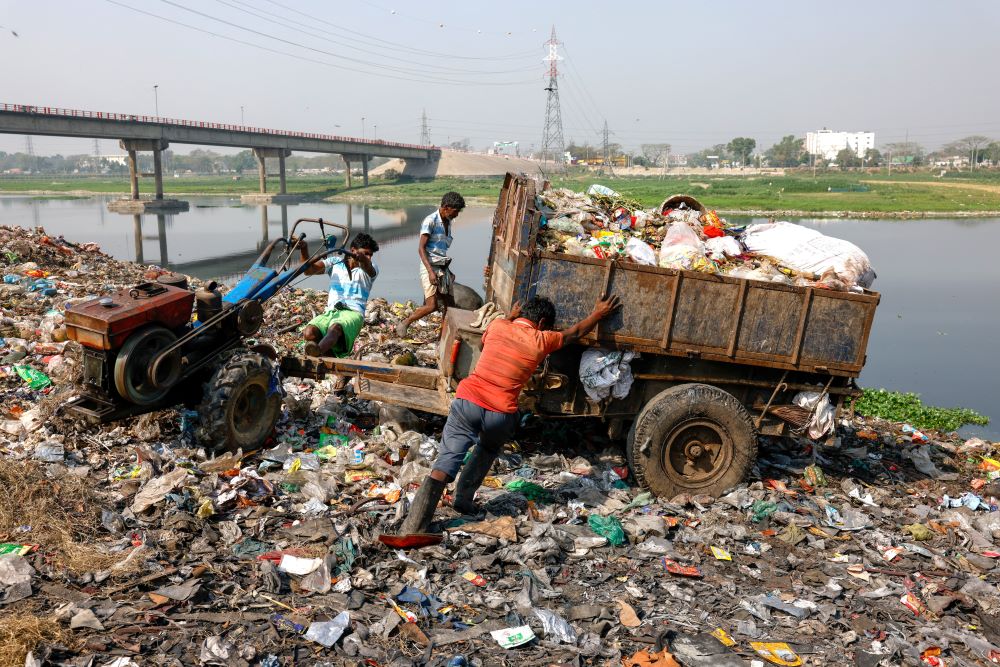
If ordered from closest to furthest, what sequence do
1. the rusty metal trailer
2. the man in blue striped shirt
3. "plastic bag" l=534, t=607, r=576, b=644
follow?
"plastic bag" l=534, t=607, r=576, b=644
the rusty metal trailer
the man in blue striped shirt

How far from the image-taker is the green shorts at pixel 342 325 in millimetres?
6062

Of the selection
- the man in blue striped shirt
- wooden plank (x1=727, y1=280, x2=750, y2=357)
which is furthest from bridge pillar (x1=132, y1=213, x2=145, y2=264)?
wooden plank (x1=727, y1=280, x2=750, y2=357)

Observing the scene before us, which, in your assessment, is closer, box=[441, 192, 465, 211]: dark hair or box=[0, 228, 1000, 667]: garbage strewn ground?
box=[0, 228, 1000, 667]: garbage strewn ground

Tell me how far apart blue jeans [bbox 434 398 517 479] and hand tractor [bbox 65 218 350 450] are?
5.16 feet

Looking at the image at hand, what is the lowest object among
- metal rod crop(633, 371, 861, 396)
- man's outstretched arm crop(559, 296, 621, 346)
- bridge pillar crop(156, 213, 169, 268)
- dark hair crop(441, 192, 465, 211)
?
bridge pillar crop(156, 213, 169, 268)

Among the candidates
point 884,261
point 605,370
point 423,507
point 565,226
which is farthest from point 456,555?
point 884,261

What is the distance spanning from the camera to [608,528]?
4.57 m

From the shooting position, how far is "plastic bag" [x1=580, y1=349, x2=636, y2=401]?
4949mm

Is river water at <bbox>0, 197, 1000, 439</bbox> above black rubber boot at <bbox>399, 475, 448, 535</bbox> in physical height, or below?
below

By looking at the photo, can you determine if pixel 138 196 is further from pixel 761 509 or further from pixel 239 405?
pixel 761 509

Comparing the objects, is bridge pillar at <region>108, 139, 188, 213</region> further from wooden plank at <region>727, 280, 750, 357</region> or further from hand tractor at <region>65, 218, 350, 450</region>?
wooden plank at <region>727, 280, 750, 357</region>

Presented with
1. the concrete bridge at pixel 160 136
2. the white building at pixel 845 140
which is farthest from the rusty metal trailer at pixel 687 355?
the white building at pixel 845 140

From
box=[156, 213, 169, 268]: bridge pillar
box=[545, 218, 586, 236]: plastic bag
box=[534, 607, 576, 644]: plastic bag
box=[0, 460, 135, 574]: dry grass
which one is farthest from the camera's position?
box=[156, 213, 169, 268]: bridge pillar

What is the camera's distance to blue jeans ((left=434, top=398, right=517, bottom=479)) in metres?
4.29
